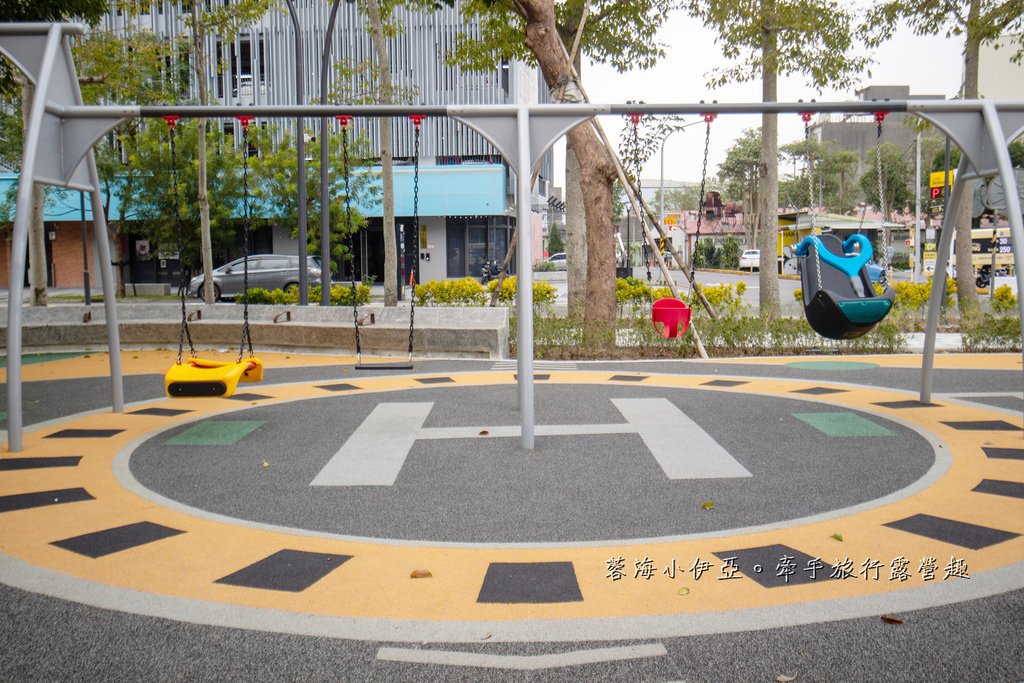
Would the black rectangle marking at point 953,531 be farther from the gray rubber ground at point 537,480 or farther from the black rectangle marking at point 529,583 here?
the black rectangle marking at point 529,583

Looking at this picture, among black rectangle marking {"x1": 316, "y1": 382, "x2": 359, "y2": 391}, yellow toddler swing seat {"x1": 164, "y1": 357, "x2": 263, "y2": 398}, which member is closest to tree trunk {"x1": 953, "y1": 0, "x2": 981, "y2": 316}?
black rectangle marking {"x1": 316, "y1": 382, "x2": 359, "y2": 391}

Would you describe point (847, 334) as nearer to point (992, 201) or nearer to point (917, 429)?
point (917, 429)

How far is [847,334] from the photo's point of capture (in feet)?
27.5

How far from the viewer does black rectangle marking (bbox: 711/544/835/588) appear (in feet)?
12.9

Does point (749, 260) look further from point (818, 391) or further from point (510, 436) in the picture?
point (510, 436)

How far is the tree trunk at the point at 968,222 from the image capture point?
16.0 m

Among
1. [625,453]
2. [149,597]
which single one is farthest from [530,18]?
[149,597]

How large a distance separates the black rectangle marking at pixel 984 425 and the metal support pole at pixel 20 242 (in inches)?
311

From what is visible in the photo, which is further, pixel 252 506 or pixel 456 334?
pixel 456 334

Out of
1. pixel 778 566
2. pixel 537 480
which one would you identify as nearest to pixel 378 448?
pixel 537 480

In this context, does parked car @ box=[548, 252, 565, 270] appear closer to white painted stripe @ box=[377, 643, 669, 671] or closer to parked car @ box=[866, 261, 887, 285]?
parked car @ box=[866, 261, 887, 285]

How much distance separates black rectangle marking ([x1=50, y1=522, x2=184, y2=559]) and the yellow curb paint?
0.07 metres

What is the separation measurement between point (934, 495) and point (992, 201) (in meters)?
8.72

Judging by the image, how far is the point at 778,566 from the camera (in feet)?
13.5
